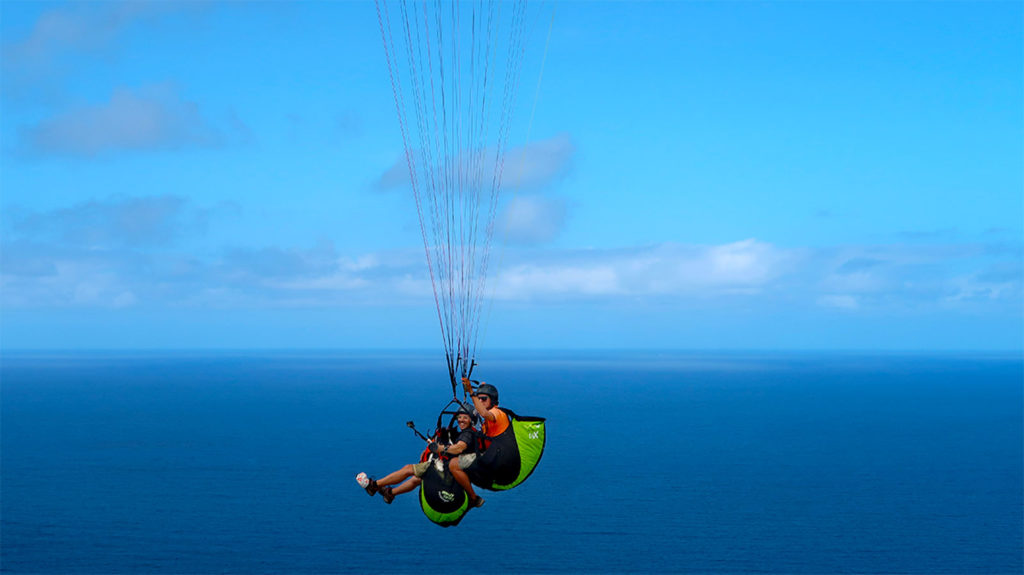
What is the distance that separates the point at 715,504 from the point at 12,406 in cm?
14565

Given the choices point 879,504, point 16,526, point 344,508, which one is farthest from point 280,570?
point 879,504

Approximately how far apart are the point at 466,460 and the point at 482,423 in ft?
2.04

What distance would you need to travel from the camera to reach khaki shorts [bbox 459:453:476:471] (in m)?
11.8

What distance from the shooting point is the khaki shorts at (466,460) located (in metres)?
11.8

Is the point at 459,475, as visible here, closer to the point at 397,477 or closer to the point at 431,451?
the point at 431,451

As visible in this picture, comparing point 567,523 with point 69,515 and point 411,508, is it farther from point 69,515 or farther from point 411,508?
point 69,515

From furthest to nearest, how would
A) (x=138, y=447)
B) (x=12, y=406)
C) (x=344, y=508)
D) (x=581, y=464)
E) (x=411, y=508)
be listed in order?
(x=12, y=406) → (x=138, y=447) → (x=581, y=464) → (x=411, y=508) → (x=344, y=508)

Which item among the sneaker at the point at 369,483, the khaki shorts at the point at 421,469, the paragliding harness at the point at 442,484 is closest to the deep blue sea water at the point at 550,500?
the paragliding harness at the point at 442,484

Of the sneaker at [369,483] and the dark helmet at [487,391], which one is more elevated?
the dark helmet at [487,391]

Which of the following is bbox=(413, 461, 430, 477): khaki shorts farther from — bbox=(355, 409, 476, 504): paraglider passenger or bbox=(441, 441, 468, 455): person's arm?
bbox=(441, 441, 468, 455): person's arm

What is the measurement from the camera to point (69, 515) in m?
76.9

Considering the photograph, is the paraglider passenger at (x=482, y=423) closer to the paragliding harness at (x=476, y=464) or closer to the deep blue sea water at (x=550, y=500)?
the paragliding harness at (x=476, y=464)

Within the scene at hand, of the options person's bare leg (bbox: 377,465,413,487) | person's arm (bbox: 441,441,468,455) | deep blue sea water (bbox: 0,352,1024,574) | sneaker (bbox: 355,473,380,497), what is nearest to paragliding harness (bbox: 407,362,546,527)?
person's arm (bbox: 441,441,468,455)

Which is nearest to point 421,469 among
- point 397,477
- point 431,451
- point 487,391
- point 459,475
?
Answer: point 431,451
